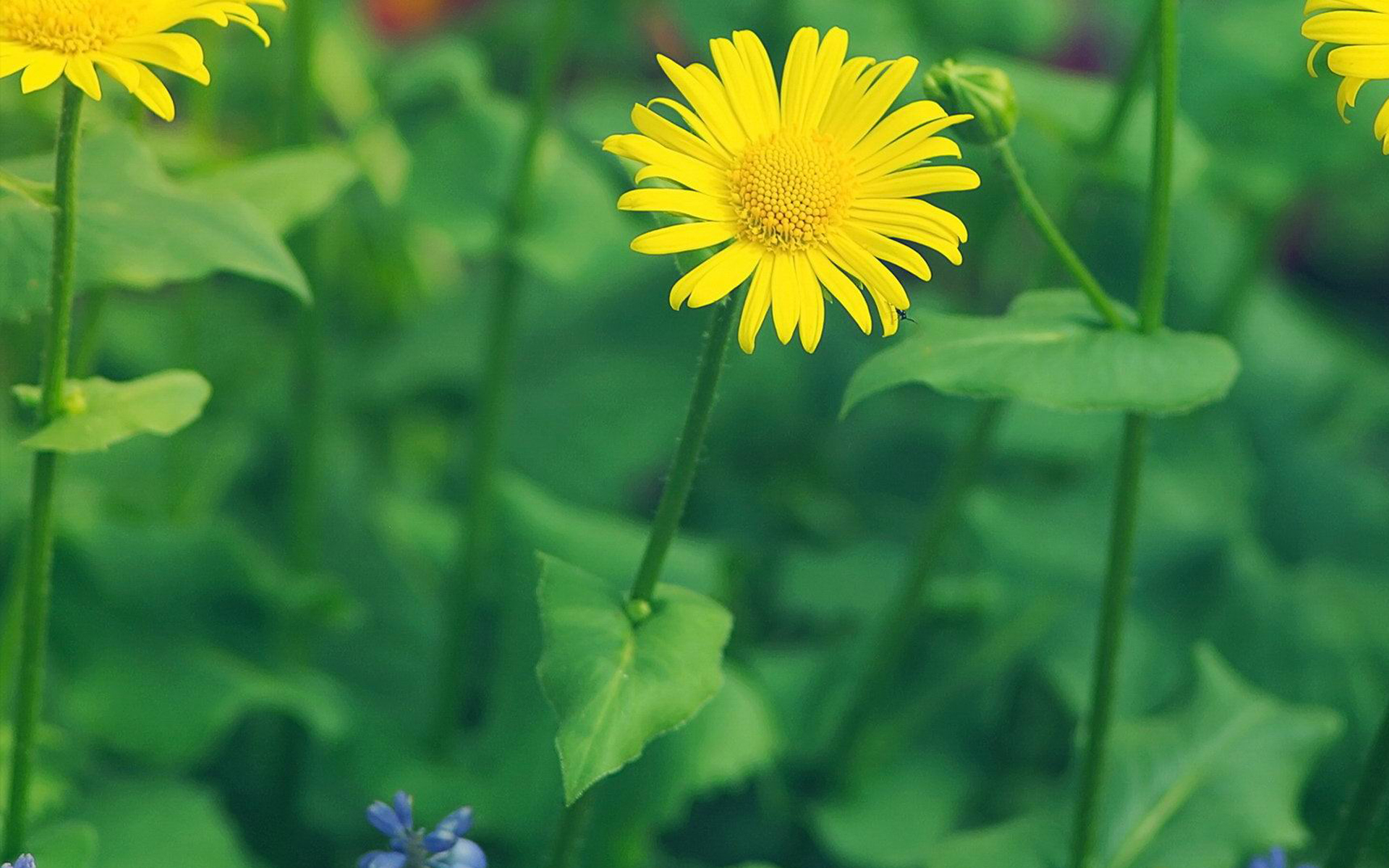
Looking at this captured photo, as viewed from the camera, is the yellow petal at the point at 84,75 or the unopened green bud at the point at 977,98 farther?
the unopened green bud at the point at 977,98

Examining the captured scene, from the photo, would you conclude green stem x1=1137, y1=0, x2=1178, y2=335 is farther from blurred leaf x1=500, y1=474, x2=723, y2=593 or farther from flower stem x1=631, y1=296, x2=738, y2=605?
blurred leaf x1=500, y1=474, x2=723, y2=593

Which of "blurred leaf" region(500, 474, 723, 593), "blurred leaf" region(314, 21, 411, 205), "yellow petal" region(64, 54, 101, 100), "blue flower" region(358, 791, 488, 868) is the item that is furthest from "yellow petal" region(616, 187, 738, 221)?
"blurred leaf" region(314, 21, 411, 205)

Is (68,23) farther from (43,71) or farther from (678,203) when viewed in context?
(678,203)

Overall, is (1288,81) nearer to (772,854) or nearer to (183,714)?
(772,854)

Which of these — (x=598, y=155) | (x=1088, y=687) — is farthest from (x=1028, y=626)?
(x=598, y=155)

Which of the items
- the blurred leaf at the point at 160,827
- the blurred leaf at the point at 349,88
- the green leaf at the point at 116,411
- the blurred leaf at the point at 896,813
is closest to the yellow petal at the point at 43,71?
the green leaf at the point at 116,411

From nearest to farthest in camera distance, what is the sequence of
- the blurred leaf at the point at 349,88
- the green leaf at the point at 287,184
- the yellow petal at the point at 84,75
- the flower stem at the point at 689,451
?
the yellow petal at the point at 84,75 → the flower stem at the point at 689,451 → the green leaf at the point at 287,184 → the blurred leaf at the point at 349,88

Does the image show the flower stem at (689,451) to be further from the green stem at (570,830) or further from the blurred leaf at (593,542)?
the blurred leaf at (593,542)
